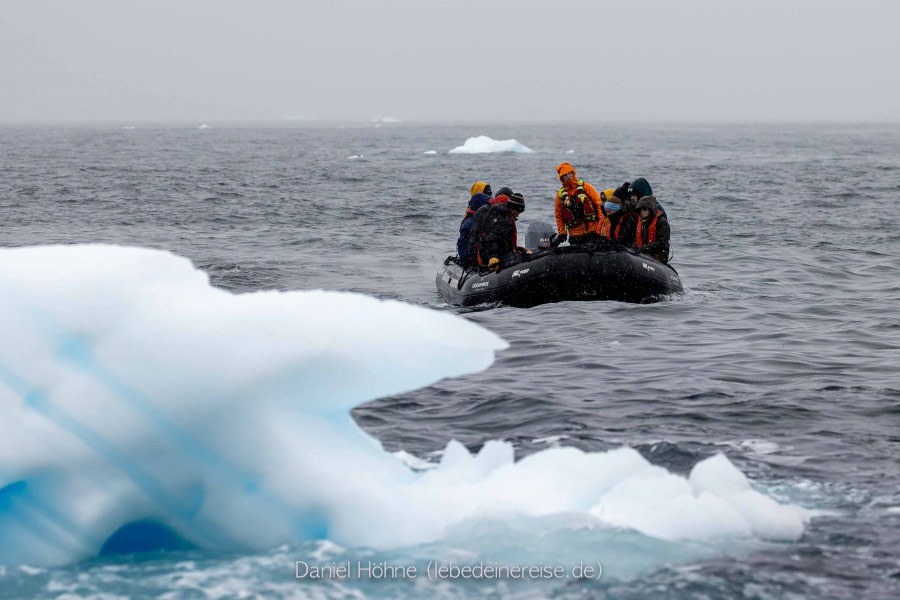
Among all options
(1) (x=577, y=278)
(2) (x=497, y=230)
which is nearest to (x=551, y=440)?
(1) (x=577, y=278)

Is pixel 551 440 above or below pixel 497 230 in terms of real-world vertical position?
below

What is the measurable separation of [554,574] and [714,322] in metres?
8.82

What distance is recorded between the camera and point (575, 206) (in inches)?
652

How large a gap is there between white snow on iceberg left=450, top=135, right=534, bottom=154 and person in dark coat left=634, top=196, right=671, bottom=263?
60586 millimetres

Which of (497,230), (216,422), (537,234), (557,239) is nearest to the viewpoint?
(216,422)

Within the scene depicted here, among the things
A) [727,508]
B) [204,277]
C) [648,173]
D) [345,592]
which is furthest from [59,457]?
[648,173]

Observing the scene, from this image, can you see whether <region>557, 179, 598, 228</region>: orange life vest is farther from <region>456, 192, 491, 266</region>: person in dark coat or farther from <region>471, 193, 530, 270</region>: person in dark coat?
<region>456, 192, 491, 266</region>: person in dark coat

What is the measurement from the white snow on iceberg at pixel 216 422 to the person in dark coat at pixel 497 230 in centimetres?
922

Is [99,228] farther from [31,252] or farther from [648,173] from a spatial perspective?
[648,173]

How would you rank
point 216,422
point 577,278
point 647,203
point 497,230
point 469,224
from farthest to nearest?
point 469,224
point 647,203
point 497,230
point 577,278
point 216,422

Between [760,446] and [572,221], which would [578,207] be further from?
[760,446]

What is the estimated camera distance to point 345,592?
5820 mm

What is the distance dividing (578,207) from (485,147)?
62.2 m

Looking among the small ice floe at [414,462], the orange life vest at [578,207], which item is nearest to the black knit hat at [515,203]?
the orange life vest at [578,207]
